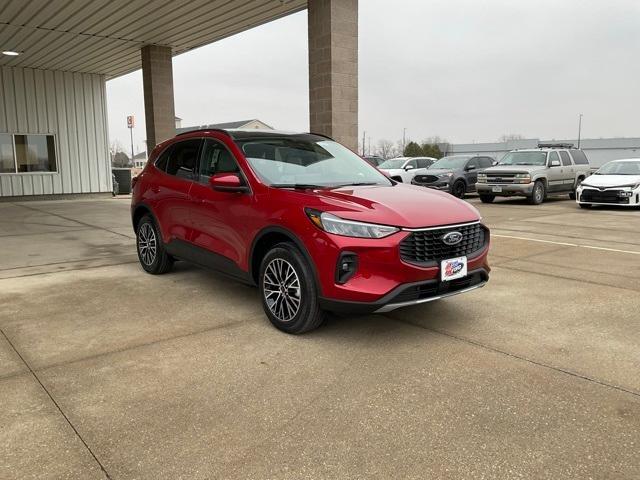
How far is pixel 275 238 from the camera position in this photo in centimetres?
430

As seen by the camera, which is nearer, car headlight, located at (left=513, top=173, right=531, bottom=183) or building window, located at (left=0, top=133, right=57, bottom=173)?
car headlight, located at (left=513, top=173, right=531, bottom=183)

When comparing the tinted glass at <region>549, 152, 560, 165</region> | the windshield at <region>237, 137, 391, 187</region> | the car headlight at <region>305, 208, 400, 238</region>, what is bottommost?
the car headlight at <region>305, 208, 400, 238</region>

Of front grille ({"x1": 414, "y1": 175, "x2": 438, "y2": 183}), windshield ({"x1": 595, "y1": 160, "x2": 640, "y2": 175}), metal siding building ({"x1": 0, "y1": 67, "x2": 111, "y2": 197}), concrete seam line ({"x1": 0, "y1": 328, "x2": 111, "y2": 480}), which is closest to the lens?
concrete seam line ({"x1": 0, "y1": 328, "x2": 111, "y2": 480})

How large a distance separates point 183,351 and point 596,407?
2.77 metres

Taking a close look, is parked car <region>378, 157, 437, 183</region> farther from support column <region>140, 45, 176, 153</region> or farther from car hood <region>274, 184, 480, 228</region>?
car hood <region>274, 184, 480, 228</region>

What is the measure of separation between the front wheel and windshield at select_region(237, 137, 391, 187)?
39.9ft

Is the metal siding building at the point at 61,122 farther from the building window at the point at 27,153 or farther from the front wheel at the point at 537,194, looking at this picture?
the front wheel at the point at 537,194

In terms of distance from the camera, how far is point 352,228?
3.75 m

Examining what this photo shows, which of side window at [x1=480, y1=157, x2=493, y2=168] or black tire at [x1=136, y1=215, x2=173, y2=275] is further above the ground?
side window at [x1=480, y1=157, x2=493, y2=168]

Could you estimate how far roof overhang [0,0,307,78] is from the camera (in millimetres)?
11789

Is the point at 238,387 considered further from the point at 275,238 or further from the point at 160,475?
the point at 275,238

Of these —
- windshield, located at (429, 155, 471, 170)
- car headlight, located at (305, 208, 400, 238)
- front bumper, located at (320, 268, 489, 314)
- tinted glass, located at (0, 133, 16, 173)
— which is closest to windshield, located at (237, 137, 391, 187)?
car headlight, located at (305, 208, 400, 238)

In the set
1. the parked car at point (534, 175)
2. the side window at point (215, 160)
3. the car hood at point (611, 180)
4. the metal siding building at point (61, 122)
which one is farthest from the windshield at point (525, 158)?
the metal siding building at point (61, 122)

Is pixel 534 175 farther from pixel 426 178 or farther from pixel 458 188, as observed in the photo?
pixel 426 178
